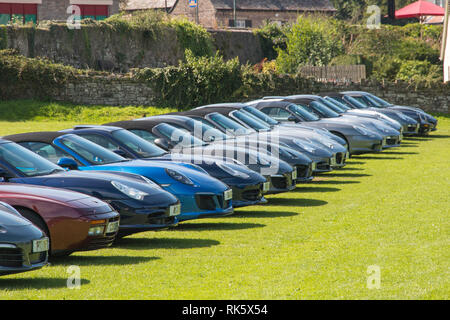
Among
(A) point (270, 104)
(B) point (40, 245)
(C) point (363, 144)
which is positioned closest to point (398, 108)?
(C) point (363, 144)

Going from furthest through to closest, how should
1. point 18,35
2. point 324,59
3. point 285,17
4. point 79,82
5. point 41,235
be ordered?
point 285,17, point 324,59, point 18,35, point 79,82, point 41,235

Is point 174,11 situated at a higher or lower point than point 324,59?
higher

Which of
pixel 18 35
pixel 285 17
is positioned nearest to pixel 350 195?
pixel 18 35

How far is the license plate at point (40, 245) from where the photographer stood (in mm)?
7816

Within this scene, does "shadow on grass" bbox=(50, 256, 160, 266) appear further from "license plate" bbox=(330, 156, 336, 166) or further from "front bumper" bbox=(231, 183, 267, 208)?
"license plate" bbox=(330, 156, 336, 166)

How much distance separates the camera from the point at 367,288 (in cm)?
725

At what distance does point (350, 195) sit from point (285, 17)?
57246 millimetres

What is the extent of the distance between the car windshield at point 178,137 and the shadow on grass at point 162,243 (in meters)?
3.56

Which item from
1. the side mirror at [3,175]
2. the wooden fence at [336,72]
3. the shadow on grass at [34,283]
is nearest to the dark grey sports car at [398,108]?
the wooden fence at [336,72]

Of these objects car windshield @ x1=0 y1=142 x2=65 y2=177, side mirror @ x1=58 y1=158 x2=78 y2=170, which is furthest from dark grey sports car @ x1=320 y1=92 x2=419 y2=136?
car windshield @ x1=0 y1=142 x2=65 y2=177

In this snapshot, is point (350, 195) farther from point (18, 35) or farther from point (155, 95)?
point (18, 35)

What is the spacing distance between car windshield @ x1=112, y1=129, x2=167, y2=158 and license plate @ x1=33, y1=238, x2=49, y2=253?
15.9ft

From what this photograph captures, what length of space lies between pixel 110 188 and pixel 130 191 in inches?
10.5

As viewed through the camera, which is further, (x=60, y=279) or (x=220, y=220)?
(x=220, y=220)
